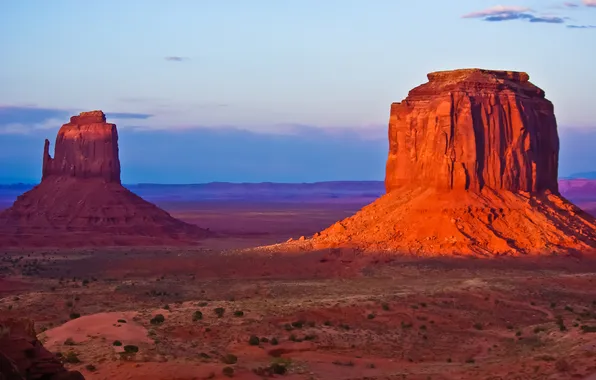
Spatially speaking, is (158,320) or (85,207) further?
(85,207)

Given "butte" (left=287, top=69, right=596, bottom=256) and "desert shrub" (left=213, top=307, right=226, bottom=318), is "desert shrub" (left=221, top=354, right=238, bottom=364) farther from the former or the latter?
"butte" (left=287, top=69, right=596, bottom=256)

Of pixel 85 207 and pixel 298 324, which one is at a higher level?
pixel 85 207

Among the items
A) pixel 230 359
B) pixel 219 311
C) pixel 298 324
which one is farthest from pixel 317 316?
pixel 230 359

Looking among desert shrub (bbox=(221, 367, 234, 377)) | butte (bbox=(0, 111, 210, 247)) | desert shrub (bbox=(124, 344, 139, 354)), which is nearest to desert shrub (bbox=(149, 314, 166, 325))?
desert shrub (bbox=(124, 344, 139, 354))

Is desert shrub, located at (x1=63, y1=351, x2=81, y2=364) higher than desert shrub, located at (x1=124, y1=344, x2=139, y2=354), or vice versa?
desert shrub, located at (x1=124, y1=344, x2=139, y2=354)

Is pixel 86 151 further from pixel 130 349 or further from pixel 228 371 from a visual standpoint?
pixel 228 371

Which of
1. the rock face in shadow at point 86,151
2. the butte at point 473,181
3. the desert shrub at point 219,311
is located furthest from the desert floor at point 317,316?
the rock face in shadow at point 86,151

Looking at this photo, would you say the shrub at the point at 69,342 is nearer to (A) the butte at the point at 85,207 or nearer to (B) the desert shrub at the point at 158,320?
(B) the desert shrub at the point at 158,320
